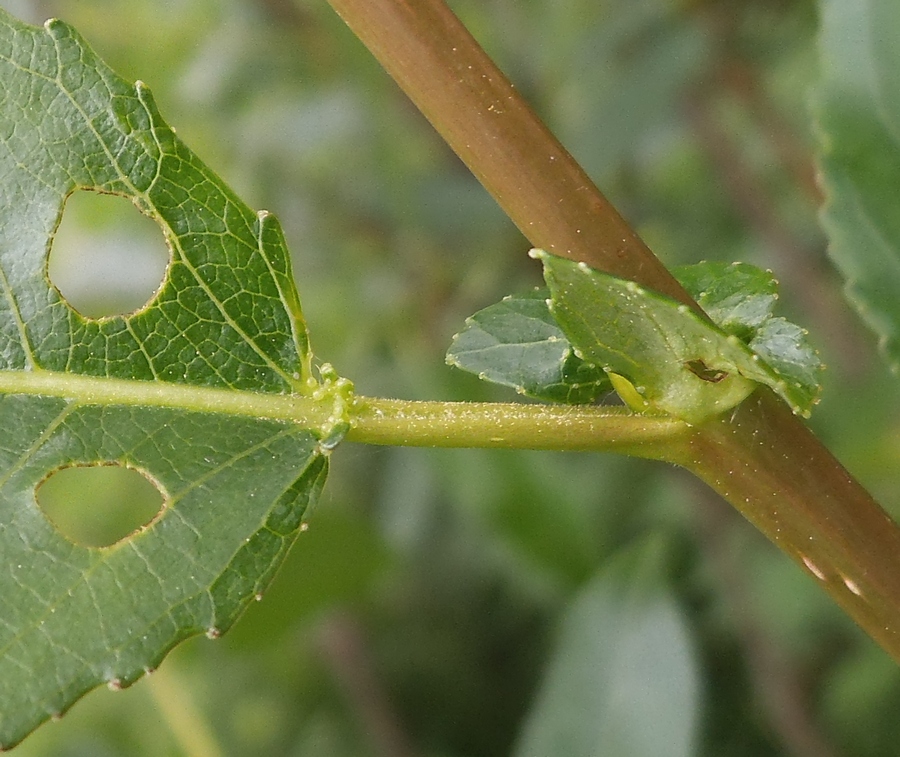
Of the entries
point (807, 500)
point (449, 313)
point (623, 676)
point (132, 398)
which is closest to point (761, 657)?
point (623, 676)

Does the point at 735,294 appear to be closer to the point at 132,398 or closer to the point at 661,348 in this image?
the point at 661,348

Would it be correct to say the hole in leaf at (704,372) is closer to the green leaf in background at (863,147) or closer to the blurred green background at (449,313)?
the green leaf in background at (863,147)

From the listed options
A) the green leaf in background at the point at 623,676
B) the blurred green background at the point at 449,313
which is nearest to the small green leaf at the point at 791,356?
the green leaf in background at the point at 623,676

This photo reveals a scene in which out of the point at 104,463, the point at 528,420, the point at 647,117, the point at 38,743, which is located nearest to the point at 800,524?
the point at 528,420

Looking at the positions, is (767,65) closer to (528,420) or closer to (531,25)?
(531,25)

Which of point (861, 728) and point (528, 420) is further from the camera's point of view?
point (861, 728)
